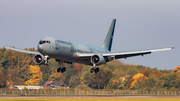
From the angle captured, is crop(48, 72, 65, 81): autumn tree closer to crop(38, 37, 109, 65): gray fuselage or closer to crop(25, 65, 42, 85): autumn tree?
crop(25, 65, 42, 85): autumn tree

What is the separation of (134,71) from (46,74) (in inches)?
2528

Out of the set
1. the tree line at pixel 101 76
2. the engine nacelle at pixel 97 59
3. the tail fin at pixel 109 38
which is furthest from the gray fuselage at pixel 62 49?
the tail fin at pixel 109 38

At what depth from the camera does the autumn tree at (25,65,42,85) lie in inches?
5192

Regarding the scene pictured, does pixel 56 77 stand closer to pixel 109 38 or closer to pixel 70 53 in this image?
pixel 109 38

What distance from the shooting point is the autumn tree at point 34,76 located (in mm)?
131875

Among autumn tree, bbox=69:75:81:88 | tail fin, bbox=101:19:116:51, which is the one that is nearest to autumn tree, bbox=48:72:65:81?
autumn tree, bbox=69:75:81:88

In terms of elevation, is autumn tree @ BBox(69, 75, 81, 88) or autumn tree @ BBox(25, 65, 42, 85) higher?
autumn tree @ BBox(25, 65, 42, 85)

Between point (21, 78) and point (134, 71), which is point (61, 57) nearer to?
point (134, 71)

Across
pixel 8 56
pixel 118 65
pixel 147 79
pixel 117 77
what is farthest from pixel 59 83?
pixel 118 65

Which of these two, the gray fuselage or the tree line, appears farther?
the tree line

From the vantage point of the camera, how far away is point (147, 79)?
294 ft

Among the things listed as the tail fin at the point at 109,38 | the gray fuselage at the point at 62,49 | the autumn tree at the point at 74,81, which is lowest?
the autumn tree at the point at 74,81

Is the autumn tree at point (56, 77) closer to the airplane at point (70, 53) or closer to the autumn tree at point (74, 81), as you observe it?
the autumn tree at point (74, 81)

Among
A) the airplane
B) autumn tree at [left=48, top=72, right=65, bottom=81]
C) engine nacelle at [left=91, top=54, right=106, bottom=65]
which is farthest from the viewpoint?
autumn tree at [left=48, top=72, right=65, bottom=81]
